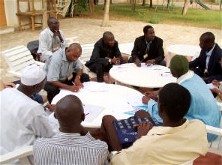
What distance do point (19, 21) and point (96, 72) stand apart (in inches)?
289

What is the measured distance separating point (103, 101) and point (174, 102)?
146 centimetres

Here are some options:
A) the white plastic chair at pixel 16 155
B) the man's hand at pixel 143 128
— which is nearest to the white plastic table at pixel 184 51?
Result: the man's hand at pixel 143 128

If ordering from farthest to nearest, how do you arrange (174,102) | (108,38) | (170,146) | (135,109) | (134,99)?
(108,38) < (134,99) < (135,109) < (174,102) < (170,146)

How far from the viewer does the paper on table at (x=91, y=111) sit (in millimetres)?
3063

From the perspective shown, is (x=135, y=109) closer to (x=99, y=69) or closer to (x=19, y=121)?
(x=19, y=121)

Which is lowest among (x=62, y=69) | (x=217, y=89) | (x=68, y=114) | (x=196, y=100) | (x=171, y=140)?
(x=217, y=89)

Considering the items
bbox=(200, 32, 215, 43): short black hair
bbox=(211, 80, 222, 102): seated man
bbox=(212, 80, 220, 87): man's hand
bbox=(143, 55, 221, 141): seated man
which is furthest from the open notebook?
bbox=(200, 32, 215, 43): short black hair

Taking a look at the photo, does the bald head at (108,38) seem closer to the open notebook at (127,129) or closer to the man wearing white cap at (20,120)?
the open notebook at (127,129)

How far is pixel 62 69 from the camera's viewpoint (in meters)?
4.26

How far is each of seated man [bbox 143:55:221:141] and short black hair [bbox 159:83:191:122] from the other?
0.85 meters

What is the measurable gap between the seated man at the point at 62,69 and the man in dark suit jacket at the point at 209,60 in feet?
6.16

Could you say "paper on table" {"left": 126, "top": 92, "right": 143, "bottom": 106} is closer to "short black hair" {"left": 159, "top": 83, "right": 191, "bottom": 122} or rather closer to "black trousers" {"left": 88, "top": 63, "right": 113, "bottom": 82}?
"short black hair" {"left": 159, "top": 83, "right": 191, "bottom": 122}

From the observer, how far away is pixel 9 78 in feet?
20.3

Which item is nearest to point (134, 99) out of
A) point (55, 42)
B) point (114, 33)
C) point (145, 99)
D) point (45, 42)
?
point (145, 99)
